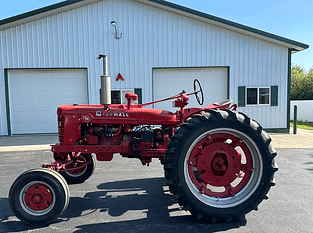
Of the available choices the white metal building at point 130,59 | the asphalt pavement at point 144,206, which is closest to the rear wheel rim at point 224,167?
the asphalt pavement at point 144,206

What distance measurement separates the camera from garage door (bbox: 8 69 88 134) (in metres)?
9.67

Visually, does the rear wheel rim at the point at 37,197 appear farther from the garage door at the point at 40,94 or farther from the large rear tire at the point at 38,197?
the garage door at the point at 40,94

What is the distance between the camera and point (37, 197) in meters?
2.72

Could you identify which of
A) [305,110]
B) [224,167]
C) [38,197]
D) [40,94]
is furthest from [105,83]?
[305,110]

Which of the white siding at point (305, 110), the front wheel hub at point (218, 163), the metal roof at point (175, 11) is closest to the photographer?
the front wheel hub at point (218, 163)

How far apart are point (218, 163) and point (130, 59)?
761cm

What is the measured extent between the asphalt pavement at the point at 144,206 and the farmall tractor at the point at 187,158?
20 cm

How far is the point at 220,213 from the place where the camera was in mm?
2713

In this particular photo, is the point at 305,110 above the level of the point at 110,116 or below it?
below

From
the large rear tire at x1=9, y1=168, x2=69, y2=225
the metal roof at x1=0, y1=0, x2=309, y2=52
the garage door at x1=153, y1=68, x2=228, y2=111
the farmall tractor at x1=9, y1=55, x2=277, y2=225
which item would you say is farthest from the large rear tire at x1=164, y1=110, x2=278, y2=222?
the metal roof at x1=0, y1=0, x2=309, y2=52

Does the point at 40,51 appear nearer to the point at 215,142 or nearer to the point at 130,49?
the point at 130,49

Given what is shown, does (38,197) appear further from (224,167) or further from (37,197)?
(224,167)

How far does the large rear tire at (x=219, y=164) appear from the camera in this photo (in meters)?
2.71

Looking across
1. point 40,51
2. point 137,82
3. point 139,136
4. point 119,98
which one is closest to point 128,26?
point 137,82
